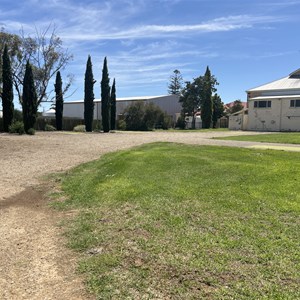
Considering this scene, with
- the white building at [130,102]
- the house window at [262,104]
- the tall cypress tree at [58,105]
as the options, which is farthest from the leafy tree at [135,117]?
the house window at [262,104]

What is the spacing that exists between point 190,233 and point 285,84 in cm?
5423

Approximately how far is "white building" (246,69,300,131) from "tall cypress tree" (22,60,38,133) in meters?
30.2

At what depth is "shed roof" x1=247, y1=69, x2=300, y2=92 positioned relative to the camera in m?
52.9

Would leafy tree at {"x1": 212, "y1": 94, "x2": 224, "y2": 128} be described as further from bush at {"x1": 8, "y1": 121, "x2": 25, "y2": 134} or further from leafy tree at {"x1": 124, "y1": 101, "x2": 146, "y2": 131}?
bush at {"x1": 8, "y1": 121, "x2": 25, "y2": 134}

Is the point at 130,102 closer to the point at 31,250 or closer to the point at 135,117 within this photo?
the point at 135,117

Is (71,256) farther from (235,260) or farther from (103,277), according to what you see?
(235,260)

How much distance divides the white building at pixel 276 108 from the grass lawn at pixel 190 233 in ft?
138

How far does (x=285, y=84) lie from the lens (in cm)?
5438

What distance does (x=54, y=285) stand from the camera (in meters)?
3.69

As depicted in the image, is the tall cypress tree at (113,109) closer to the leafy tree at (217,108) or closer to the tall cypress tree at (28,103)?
the tall cypress tree at (28,103)

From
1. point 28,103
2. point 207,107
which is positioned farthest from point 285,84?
point 28,103

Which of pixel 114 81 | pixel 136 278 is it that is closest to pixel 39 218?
pixel 136 278

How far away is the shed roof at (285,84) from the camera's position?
52875 mm

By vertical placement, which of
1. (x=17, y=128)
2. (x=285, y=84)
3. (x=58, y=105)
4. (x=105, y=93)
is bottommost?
(x=17, y=128)
